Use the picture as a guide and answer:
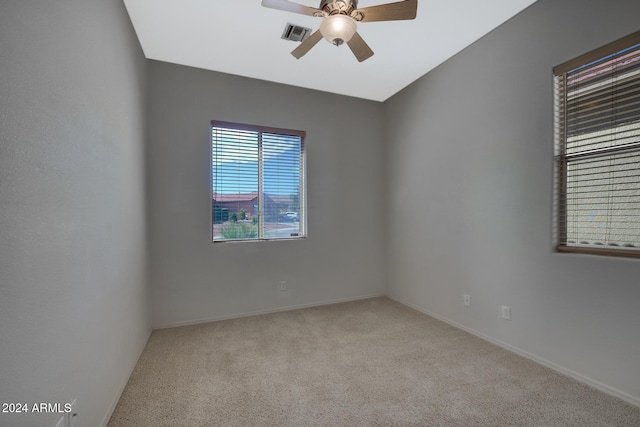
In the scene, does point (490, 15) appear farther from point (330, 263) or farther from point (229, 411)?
point (229, 411)

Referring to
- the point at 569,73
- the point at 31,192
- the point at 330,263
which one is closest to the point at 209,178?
the point at 330,263

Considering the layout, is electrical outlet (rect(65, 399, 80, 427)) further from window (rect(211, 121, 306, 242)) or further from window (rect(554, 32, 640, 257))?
window (rect(554, 32, 640, 257))

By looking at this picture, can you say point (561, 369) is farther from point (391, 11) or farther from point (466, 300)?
point (391, 11)

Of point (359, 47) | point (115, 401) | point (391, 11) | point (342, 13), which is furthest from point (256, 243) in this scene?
point (391, 11)

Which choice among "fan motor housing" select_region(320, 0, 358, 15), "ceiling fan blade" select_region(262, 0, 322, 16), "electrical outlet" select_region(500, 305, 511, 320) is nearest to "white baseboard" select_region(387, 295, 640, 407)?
"electrical outlet" select_region(500, 305, 511, 320)

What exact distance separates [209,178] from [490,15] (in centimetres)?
312

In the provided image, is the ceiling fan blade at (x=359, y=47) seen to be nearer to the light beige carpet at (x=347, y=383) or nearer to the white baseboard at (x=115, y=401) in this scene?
the light beige carpet at (x=347, y=383)

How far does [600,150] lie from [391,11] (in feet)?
5.74

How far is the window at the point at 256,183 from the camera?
10.7ft

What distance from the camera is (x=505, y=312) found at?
2.50 m

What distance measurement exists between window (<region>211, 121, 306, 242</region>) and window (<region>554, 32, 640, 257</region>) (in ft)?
8.60

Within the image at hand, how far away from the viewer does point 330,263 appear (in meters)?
3.78

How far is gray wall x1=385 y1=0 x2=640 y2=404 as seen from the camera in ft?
6.14

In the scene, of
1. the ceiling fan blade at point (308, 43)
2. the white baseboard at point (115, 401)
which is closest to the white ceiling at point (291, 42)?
the ceiling fan blade at point (308, 43)
